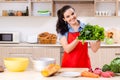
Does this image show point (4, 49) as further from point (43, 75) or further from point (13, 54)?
point (43, 75)

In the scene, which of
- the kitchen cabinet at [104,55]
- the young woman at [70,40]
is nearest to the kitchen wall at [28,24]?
the kitchen cabinet at [104,55]

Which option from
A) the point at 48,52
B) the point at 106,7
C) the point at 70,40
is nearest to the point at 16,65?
the point at 70,40

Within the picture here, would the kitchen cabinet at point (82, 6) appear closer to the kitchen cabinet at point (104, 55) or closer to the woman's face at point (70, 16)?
the kitchen cabinet at point (104, 55)

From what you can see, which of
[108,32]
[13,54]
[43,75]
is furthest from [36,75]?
[108,32]

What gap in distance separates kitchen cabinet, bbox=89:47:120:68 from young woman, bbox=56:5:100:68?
5.31ft

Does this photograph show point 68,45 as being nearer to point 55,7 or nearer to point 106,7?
point 55,7

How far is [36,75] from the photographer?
2.49 m

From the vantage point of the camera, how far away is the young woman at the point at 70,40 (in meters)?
3.28

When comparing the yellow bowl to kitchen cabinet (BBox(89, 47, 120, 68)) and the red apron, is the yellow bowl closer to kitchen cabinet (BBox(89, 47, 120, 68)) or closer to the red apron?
the red apron

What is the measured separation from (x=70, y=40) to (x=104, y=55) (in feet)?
5.40

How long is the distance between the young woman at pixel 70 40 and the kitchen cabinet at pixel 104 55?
1619 millimetres

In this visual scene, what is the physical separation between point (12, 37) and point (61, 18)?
206 cm

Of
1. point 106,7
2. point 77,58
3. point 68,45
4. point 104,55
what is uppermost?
point 106,7

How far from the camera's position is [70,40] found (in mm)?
3488
